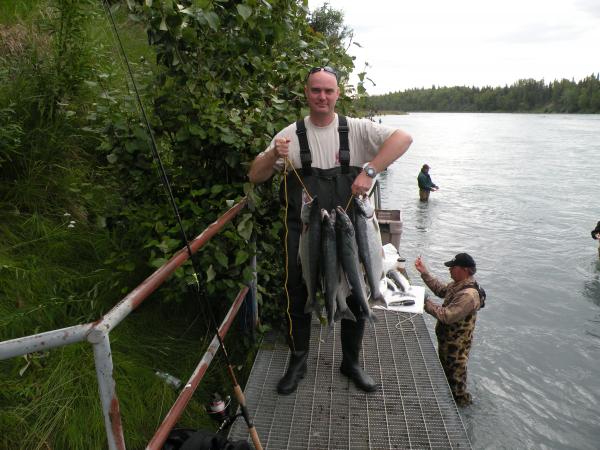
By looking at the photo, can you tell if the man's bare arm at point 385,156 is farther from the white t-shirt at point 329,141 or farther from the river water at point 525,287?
the river water at point 525,287

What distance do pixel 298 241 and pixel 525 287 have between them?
32.1ft

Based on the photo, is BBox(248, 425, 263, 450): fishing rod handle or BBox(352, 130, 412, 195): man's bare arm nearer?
BBox(248, 425, 263, 450): fishing rod handle

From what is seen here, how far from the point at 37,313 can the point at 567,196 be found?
24.6 metres

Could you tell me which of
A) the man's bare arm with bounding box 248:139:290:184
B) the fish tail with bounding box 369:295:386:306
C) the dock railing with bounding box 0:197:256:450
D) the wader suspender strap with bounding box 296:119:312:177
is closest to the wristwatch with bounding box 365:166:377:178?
the wader suspender strap with bounding box 296:119:312:177

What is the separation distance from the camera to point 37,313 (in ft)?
11.9

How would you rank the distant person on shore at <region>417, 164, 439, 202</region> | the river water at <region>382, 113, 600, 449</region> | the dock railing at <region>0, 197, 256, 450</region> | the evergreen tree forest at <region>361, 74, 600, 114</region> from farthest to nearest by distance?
1. the evergreen tree forest at <region>361, 74, 600, 114</region>
2. the distant person on shore at <region>417, 164, 439, 202</region>
3. the river water at <region>382, 113, 600, 449</region>
4. the dock railing at <region>0, 197, 256, 450</region>

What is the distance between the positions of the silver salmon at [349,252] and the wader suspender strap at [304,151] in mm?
338

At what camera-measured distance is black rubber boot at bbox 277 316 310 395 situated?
349 cm

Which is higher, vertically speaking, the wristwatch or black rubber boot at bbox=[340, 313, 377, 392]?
the wristwatch

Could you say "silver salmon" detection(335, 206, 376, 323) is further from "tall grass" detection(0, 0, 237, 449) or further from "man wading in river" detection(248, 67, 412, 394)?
"tall grass" detection(0, 0, 237, 449)

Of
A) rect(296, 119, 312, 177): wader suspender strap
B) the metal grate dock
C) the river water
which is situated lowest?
the river water

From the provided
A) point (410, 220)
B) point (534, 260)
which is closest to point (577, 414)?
point (534, 260)

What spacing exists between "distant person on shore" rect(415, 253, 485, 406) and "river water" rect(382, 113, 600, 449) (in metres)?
1.13

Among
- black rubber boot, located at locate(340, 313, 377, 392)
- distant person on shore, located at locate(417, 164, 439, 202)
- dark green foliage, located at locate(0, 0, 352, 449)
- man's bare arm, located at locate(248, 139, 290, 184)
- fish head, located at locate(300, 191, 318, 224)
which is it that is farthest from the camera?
distant person on shore, located at locate(417, 164, 439, 202)
